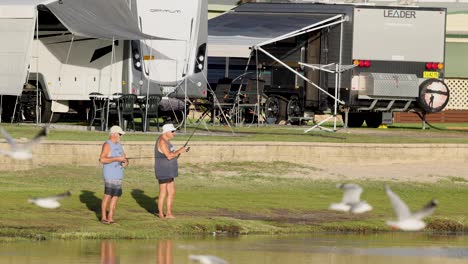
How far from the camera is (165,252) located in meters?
19.5

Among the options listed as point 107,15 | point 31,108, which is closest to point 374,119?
Result: point 31,108

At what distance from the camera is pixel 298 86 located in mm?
41094

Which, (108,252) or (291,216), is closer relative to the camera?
(108,252)

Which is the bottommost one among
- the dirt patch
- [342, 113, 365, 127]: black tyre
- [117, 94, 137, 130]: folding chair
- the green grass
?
the dirt patch

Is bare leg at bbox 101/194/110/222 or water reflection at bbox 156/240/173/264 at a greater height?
bare leg at bbox 101/194/110/222

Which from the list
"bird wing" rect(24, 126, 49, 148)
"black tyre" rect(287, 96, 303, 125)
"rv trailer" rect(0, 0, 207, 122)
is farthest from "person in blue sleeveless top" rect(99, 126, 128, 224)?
"black tyre" rect(287, 96, 303, 125)

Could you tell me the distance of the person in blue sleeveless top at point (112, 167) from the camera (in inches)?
815

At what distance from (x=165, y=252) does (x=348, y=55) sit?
21.3 m

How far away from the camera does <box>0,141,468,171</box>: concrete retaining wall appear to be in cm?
2769

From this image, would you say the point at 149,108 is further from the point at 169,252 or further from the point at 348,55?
the point at 169,252

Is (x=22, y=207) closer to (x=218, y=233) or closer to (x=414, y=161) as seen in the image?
(x=218, y=233)

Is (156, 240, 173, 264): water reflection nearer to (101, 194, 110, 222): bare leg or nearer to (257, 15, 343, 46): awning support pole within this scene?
(101, 194, 110, 222): bare leg

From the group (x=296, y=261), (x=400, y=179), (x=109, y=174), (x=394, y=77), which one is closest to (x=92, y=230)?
(x=109, y=174)

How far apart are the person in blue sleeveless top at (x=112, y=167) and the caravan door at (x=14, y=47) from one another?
1206 centimetres
